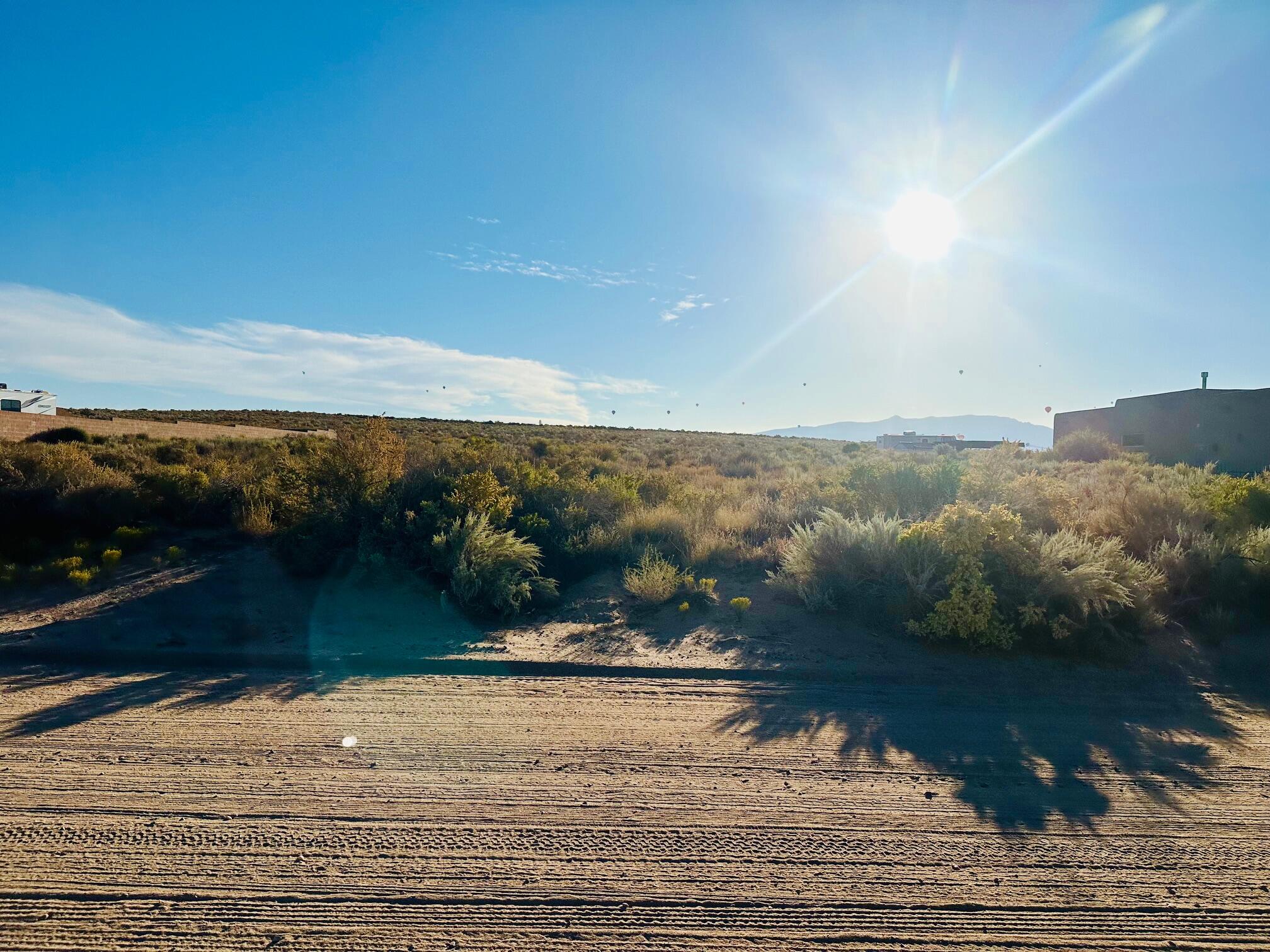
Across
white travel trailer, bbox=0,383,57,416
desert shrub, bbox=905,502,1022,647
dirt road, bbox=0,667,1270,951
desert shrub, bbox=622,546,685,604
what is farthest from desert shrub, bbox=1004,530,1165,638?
white travel trailer, bbox=0,383,57,416

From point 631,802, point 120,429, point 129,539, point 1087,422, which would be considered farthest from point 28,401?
point 1087,422

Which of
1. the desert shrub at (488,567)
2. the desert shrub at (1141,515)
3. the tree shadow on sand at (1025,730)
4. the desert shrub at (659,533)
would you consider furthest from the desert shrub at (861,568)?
the desert shrub at (488,567)

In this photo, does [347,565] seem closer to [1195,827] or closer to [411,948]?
[411,948]

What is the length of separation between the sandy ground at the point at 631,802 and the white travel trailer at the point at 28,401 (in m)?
50.5

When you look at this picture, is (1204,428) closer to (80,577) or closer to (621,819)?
(621,819)

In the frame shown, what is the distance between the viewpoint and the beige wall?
1041 inches

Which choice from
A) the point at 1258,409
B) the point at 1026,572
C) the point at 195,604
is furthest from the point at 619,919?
the point at 1258,409

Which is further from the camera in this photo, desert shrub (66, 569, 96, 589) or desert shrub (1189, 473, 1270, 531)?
desert shrub (1189, 473, 1270, 531)

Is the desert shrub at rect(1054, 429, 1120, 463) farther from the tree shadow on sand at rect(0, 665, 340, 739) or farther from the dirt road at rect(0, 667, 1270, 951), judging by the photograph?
the tree shadow on sand at rect(0, 665, 340, 739)

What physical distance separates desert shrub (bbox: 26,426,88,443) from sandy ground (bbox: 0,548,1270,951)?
76.3 ft

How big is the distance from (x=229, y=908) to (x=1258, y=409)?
1734 inches

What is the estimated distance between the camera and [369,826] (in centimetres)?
396

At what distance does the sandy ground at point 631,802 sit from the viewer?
10.8 ft

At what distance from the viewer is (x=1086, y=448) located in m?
32.6
